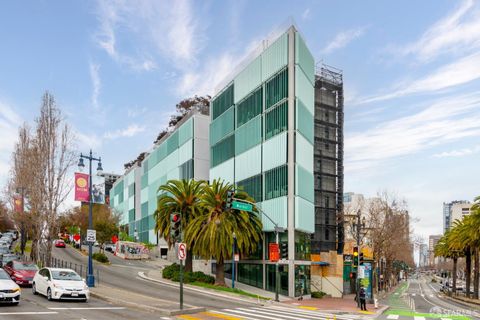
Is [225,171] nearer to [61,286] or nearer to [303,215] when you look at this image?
[303,215]

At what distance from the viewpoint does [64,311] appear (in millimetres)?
22422

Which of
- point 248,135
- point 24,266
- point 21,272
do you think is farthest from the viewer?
point 248,135

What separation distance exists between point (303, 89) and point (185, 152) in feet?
92.0

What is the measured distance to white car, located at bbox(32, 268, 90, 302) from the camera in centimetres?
2591

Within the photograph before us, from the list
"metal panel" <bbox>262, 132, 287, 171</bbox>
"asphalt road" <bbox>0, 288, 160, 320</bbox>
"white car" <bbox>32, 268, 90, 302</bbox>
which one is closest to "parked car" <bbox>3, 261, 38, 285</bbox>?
"white car" <bbox>32, 268, 90, 302</bbox>

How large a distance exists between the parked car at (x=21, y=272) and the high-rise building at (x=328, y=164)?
41.6m

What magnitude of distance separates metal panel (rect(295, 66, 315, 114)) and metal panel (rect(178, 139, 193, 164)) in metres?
23.6

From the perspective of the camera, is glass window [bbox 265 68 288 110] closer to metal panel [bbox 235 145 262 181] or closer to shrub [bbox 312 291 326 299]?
metal panel [bbox 235 145 262 181]

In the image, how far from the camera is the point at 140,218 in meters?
103

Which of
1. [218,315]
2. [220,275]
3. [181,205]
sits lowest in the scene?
[220,275]

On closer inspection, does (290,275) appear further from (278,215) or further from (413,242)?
(413,242)

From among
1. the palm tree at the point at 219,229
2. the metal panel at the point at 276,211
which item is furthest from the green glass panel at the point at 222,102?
the palm tree at the point at 219,229

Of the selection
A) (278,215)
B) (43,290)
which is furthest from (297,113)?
(43,290)

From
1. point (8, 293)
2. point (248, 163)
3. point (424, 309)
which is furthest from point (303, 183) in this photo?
point (8, 293)
